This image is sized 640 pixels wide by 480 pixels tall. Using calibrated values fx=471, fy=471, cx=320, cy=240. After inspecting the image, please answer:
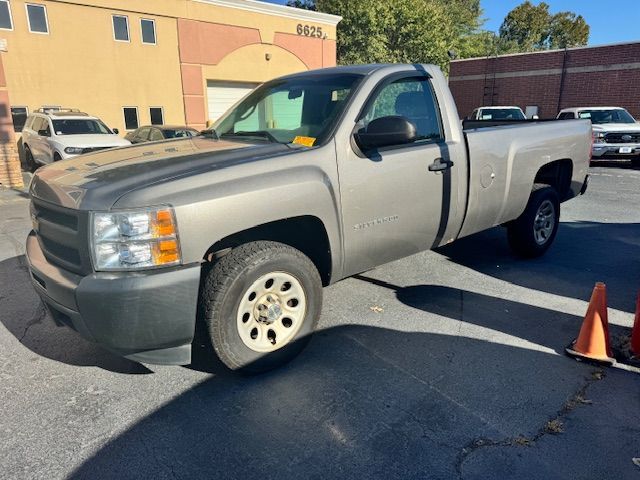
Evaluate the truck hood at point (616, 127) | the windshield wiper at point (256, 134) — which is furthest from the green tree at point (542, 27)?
the windshield wiper at point (256, 134)

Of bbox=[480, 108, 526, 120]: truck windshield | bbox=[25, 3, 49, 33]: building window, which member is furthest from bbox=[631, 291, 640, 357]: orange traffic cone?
bbox=[25, 3, 49, 33]: building window

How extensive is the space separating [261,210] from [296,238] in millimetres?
579

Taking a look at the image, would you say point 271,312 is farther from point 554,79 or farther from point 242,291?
point 554,79

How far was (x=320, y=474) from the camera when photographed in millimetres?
2334

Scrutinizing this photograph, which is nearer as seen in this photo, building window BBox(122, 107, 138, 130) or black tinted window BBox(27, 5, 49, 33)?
black tinted window BBox(27, 5, 49, 33)

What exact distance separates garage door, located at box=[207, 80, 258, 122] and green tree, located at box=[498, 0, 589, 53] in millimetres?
43225

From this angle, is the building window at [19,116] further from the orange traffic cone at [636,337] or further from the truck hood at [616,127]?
the orange traffic cone at [636,337]

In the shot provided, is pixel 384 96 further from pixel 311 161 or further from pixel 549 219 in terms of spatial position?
pixel 549 219

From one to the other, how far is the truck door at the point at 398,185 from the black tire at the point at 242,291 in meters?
0.44

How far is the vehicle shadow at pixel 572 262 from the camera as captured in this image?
469 cm

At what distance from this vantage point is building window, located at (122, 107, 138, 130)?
62.4 feet

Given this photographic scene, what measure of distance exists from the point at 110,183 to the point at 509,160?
143 inches

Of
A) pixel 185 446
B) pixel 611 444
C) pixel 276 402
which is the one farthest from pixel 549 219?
pixel 185 446

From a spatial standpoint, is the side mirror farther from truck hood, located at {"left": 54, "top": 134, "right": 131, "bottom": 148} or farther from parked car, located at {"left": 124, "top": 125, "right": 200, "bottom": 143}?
parked car, located at {"left": 124, "top": 125, "right": 200, "bottom": 143}
